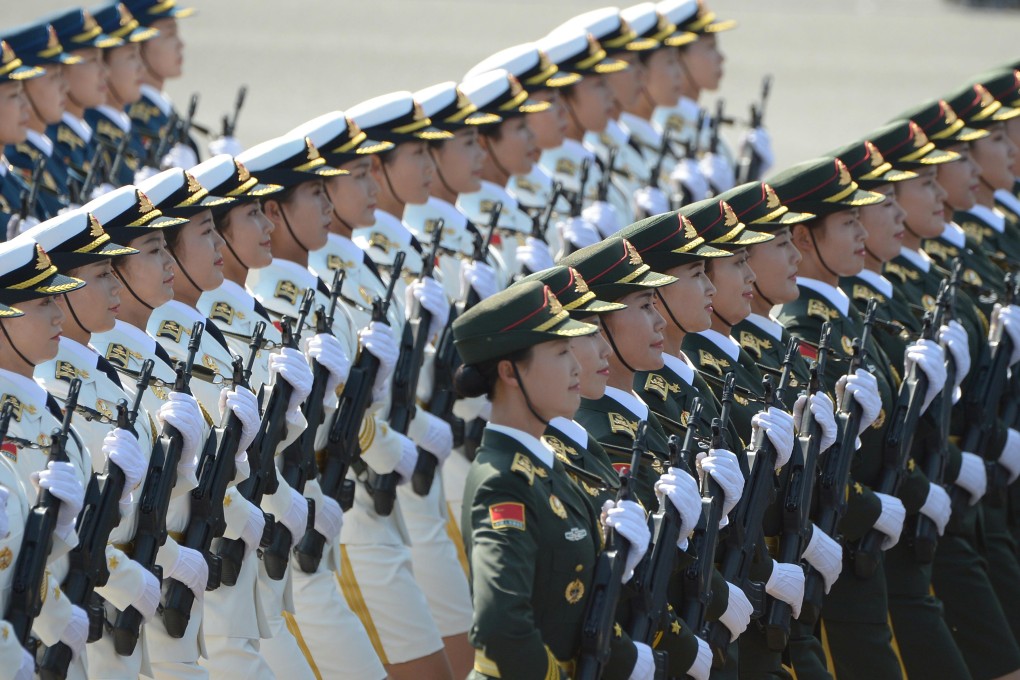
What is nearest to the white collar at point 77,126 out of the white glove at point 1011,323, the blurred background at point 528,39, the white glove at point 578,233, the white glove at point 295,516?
the white glove at point 578,233

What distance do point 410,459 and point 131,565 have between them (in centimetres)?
150

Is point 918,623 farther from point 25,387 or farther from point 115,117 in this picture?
point 115,117

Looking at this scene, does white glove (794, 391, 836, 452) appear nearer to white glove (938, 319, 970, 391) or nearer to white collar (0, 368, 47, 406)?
white glove (938, 319, 970, 391)

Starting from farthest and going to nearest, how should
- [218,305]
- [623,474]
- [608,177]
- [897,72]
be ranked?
[897,72] < [608,177] < [218,305] < [623,474]

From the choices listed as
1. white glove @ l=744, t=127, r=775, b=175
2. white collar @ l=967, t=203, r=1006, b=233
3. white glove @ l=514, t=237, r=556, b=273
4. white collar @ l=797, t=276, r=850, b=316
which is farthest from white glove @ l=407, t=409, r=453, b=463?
white glove @ l=744, t=127, r=775, b=175

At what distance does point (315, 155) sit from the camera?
7.00m

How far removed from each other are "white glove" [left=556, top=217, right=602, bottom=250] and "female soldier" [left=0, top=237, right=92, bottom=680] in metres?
3.48

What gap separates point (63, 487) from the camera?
16.7 feet

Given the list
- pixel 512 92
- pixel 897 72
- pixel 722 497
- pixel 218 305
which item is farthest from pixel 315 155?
pixel 897 72

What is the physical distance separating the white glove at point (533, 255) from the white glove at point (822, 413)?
215 centimetres

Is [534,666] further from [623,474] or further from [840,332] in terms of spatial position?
[840,332]

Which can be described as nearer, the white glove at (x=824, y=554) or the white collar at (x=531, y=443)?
the white collar at (x=531, y=443)

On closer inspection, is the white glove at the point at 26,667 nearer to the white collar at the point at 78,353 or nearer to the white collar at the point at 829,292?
the white collar at the point at 78,353

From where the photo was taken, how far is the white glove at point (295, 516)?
20.8 ft
